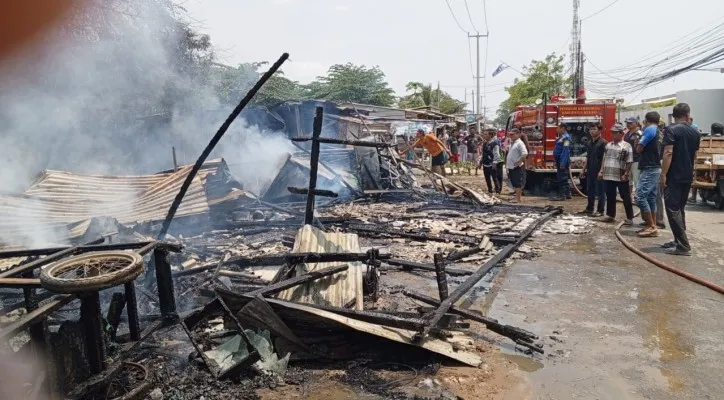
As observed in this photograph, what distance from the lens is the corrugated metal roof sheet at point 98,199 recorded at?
25.0 feet

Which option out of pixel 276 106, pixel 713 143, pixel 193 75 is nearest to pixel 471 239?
pixel 713 143

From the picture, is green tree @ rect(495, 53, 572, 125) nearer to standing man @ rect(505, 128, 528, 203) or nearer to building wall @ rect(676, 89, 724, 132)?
building wall @ rect(676, 89, 724, 132)

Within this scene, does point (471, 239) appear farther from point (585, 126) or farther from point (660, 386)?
point (585, 126)

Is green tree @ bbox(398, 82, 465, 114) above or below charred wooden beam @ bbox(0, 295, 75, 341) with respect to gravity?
above

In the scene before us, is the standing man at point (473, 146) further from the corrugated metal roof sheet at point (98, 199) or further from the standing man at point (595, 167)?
the corrugated metal roof sheet at point (98, 199)

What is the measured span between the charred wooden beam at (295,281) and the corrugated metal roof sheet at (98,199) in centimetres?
492

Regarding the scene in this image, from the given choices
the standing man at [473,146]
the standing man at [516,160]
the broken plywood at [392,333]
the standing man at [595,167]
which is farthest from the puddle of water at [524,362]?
the standing man at [473,146]

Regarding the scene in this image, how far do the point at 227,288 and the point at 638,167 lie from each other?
7348mm

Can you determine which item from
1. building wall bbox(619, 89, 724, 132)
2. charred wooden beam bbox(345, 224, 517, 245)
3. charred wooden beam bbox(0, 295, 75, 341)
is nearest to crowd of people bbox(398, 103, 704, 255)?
charred wooden beam bbox(345, 224, 517, 245)

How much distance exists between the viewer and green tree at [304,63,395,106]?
3778 cm

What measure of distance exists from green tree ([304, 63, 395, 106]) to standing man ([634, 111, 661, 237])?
99.1ft

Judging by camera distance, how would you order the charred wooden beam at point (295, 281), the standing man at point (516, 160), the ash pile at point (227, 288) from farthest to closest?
the standing man at point (516, 160) < the charred wooden beam at point (295, 281) < the ash pile at point (227, 288)

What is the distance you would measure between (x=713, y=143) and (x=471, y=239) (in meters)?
7.50

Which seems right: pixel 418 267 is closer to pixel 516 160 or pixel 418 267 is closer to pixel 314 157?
pixel 314 157
